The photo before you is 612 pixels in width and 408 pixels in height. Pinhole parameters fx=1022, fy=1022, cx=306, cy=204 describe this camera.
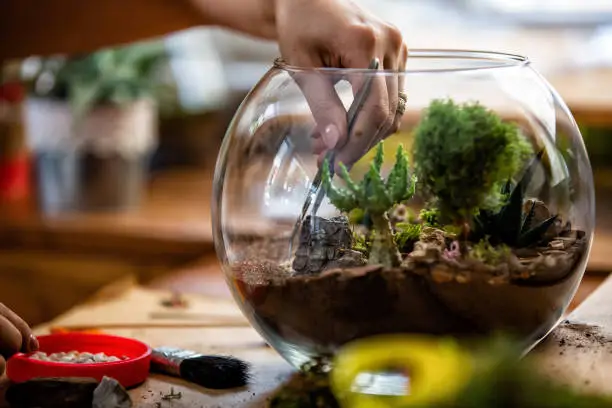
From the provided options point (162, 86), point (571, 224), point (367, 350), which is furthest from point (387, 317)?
point (162, 86)

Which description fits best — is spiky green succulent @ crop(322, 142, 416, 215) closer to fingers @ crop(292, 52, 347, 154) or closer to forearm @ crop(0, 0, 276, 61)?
fingers @ crop(292, 52, 347, 154)

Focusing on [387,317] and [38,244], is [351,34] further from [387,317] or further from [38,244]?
[38,244]

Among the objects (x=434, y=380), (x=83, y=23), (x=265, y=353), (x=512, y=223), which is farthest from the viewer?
(x=83, y=23)

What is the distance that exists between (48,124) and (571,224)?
1313 mm

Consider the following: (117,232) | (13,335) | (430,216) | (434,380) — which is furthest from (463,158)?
(117,232)

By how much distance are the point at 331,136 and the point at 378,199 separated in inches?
2.7

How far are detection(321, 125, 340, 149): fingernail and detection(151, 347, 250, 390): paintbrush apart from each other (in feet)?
0.65

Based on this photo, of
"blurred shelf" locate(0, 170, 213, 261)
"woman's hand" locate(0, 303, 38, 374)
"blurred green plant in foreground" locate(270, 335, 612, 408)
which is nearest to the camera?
"blurred green plant in foreground" locate(270, 335, 612, 408)

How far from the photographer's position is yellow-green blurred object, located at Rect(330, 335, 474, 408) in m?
0.58

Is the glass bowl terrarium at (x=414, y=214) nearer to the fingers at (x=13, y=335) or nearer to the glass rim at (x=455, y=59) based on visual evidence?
the glass rim at (x=455, y=59)

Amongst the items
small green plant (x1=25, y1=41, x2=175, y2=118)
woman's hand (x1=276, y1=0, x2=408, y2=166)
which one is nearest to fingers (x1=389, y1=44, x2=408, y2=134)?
woman's hand (x1=276, y1=0, x2=408, y2=166)

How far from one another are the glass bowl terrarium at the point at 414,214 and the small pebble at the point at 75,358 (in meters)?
0.12

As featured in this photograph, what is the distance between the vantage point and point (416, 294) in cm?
68

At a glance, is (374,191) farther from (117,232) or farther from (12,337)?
(117,232)
